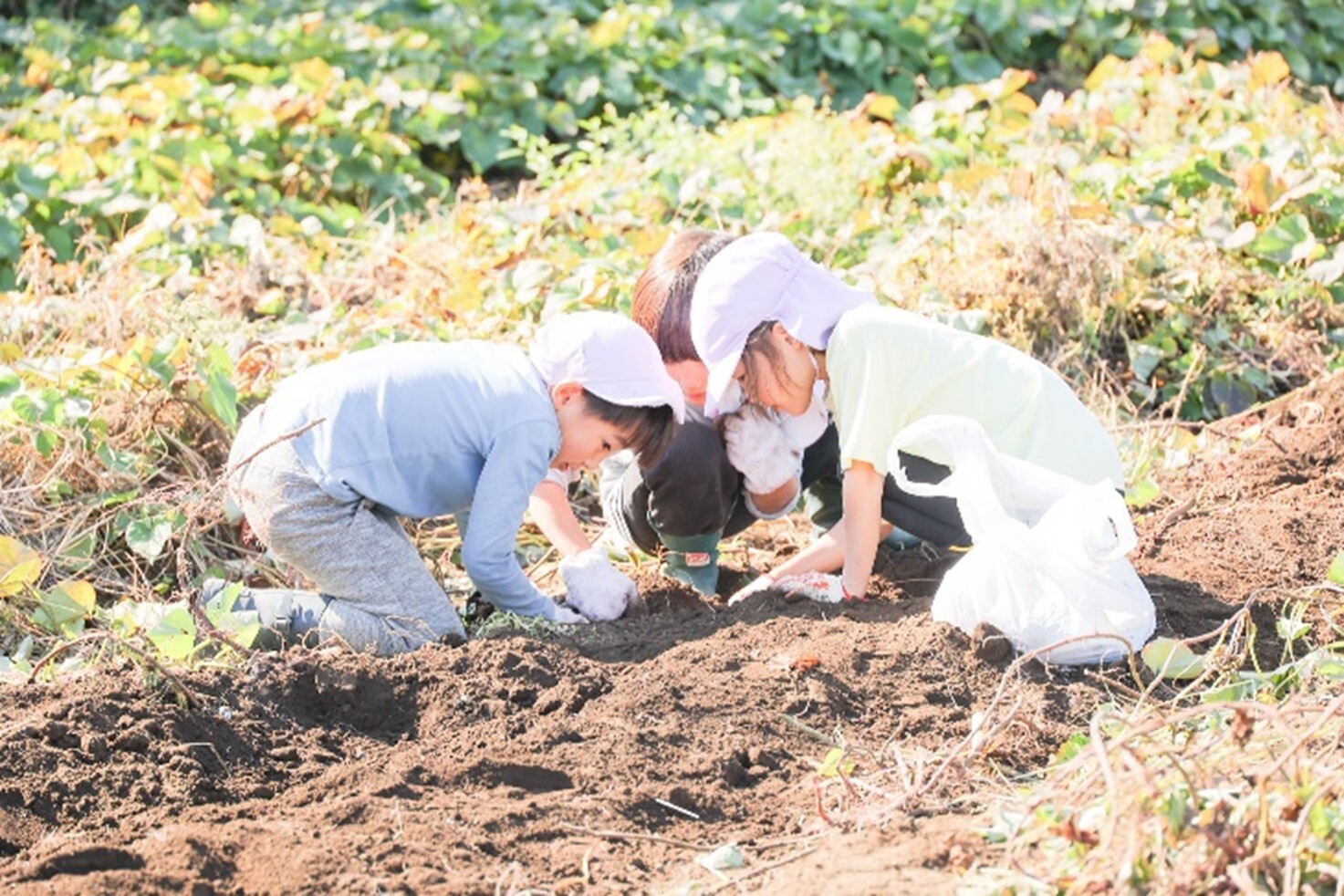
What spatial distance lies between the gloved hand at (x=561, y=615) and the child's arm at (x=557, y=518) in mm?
303

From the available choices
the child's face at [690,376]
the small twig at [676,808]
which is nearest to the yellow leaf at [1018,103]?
the child's face at [690,376]

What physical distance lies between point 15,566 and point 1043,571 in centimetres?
198

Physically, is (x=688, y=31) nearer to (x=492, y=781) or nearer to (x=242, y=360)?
(x=242, y=360)

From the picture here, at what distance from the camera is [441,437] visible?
3.57 m

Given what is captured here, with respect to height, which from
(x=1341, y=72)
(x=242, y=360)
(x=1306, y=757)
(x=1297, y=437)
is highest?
(x=1306, y=757)

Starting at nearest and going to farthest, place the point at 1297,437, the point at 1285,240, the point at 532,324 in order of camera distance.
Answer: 1. the point at 1297,437
2. the point at 532,324
3. the point at 1285,240

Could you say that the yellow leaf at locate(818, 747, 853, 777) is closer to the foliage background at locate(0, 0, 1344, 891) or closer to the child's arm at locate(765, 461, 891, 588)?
the foliage background at locate(0, 0, 1344, 891)

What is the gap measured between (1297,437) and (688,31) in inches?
168

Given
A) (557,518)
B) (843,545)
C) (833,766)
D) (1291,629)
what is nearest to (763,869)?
(833,766)

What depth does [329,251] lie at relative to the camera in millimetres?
5828

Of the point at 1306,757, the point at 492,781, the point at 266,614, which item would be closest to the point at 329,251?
the point at 266,614

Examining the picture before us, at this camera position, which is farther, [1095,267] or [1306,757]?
[1095,267]

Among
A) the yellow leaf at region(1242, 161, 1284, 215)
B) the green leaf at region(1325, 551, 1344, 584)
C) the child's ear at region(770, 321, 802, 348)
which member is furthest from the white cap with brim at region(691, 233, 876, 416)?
the yellow leaf at region(1242, 161, 1284, 215)

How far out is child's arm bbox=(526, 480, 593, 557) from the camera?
4094 mm
